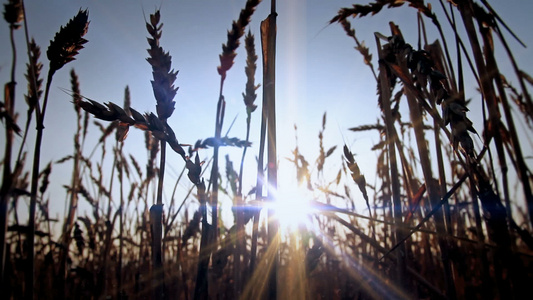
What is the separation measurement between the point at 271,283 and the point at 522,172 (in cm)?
65

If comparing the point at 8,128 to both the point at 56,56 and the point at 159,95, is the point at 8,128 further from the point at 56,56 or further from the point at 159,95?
the point at 159,95

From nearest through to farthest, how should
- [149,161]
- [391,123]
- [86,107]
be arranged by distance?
[86,107], [391,123], [149,161]

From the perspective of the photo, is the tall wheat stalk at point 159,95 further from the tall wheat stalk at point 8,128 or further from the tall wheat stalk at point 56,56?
the tall wheat stalk at point 8,128

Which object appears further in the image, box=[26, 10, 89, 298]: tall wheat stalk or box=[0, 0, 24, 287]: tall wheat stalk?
box=[0, 0, 24, 287]: tall wheat stalk

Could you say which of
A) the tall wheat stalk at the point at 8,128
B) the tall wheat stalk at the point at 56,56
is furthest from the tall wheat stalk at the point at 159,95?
the tall wheat stalk at the point at 8,128

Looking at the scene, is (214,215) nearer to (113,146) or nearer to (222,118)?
(222,118)

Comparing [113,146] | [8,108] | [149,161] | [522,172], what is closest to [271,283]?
[522,172]

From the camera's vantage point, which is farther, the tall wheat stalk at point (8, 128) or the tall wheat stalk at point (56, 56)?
the tall wheat stalk at point (8, 128)

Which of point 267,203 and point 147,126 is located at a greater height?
point 147,126

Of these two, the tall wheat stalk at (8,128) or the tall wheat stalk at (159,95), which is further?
the tall wheat stalk at (8,128)

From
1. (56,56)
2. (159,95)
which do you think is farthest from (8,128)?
(159,95)

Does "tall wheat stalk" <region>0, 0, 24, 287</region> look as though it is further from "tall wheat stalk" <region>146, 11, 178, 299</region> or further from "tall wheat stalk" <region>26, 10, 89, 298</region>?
"tall wheat stalk" <region>146, 11, 178, 299</region>

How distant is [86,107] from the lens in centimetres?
60

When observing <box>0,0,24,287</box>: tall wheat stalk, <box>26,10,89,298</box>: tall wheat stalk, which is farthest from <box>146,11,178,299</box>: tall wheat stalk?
<box>0,0,24,287</box>: tall wheat stalk
